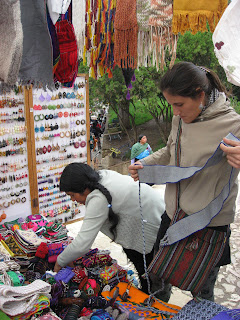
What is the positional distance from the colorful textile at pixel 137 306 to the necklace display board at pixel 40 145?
7.88 feet

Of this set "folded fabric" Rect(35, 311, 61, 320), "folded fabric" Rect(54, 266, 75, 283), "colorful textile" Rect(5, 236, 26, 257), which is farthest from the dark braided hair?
"colorful textile" Rect(5, 236, 26, 257)

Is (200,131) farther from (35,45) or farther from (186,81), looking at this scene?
(35,45)

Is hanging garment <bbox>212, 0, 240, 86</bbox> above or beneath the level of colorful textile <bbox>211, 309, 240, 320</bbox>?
above

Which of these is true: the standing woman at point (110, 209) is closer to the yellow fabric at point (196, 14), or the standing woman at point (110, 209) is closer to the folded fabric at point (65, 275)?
A: the folded fabric at point (65, 275)

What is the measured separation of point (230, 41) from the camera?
1.56m

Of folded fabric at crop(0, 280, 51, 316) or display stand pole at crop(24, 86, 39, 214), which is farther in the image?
display stand pole at crop(24, 86, 39, 214)

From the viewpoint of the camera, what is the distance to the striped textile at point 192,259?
1.58m

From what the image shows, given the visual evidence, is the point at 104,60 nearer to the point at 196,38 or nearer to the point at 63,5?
the point at 63,5

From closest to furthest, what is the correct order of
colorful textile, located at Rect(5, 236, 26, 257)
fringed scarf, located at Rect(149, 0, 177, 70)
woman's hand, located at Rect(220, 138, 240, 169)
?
woman's hand, located at Rect(220, 138, 240, 169) < fringed scarf, located at Rect(149, 0, 177, 70) < colorful textile, located at Rect(5, 236, 26, 257)

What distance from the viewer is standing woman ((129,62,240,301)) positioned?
1.45m

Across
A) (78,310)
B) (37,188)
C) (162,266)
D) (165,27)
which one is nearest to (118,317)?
(78,310)

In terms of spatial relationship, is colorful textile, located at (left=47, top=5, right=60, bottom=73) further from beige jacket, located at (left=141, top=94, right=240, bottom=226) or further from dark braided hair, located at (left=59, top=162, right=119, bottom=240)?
beige jacket, located at (left=141, top=94, right=240, bottom=226)

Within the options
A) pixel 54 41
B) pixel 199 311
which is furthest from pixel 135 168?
pixel 54 41

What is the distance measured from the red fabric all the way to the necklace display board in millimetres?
1770
